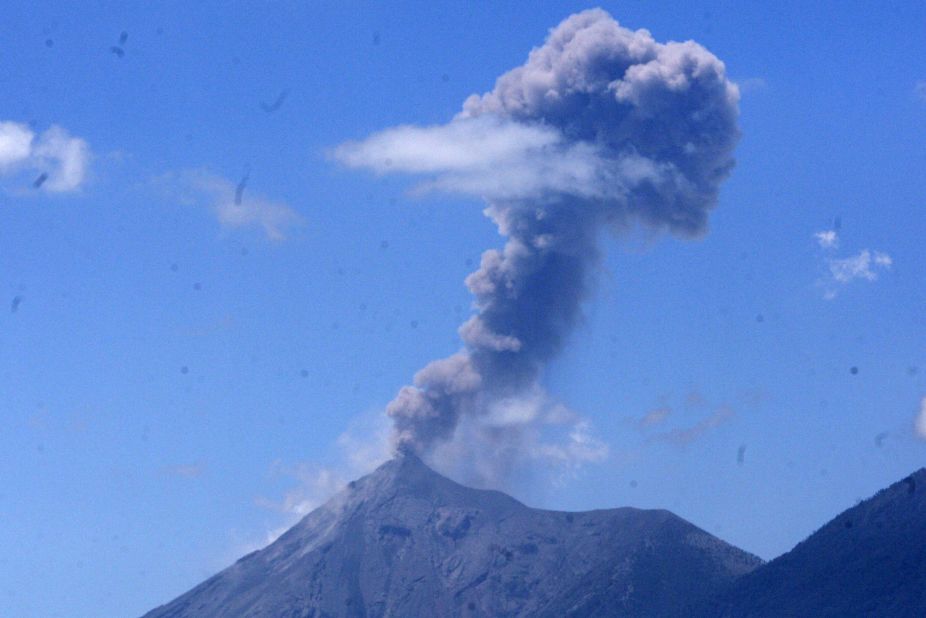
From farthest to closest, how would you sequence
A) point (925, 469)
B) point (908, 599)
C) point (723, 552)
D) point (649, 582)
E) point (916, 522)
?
point (723, 552), point (649, 582), point (925, 469), point (916, 522), point (908, 599)

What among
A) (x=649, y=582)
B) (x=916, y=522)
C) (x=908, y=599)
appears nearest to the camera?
(x=908, y=599)

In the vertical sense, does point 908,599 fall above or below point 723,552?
below

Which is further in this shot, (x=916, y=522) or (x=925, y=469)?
(x=925, y=469)

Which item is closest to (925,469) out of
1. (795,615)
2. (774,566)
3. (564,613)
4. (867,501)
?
(867,501)

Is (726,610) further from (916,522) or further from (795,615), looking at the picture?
(916,522)

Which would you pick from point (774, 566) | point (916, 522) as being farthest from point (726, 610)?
point (916, 522)

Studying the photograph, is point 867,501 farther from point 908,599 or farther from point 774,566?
point 908,599
